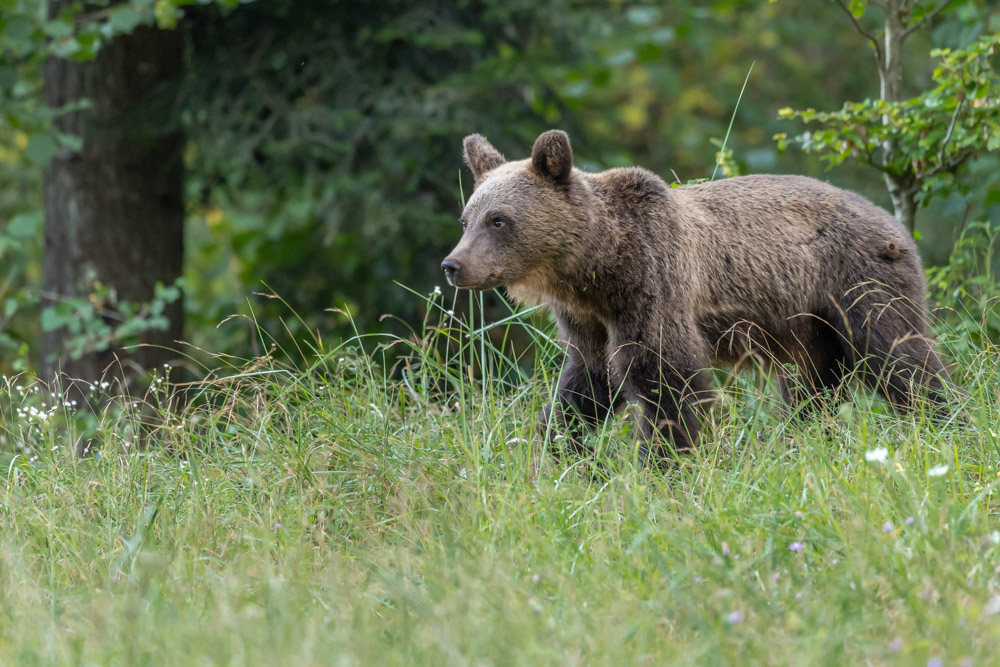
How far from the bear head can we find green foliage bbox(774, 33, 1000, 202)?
138 centimetres

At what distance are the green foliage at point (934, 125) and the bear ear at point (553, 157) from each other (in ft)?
4.45

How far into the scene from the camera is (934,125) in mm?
5574

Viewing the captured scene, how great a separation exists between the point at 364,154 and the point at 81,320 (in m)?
2.29

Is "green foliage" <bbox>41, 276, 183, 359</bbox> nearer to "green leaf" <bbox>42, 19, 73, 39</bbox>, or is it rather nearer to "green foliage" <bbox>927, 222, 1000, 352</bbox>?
"green leaf" <bbox>42, 19, 73, 39</bbox>

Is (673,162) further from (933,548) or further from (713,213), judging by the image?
(933,548)

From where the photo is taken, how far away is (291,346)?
27.7 ft

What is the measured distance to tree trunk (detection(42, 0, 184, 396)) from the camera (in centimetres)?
742

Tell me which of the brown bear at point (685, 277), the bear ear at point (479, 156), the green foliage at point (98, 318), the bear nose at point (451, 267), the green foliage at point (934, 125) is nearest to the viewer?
the bear nose at point (451, 267)

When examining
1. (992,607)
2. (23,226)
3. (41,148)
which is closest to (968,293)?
(992,607)

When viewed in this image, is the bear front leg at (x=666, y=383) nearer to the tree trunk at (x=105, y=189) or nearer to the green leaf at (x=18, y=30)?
the tree trunk at (x=105, y=189)

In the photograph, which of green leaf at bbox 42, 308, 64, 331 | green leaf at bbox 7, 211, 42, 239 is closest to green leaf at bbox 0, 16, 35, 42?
green leaf at bbox 7, 211, 42, 239

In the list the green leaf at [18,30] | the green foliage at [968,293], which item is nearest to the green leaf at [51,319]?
the green leaf at [18,30]

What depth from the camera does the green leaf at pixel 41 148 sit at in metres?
6.63

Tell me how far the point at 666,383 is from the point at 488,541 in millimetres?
1390
